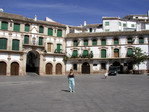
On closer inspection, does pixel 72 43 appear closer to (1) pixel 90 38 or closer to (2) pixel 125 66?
(1) pixel 90 38

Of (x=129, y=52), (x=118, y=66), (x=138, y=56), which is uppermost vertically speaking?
(x=129, y=52)

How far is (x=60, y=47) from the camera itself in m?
44.0

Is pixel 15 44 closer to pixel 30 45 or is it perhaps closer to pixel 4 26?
pixel 30 45

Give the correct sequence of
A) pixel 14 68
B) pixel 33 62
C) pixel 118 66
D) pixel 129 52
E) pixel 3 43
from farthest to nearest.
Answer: pixel 33 62, pixel 118 66, pixel 129 52, pixel 14 68, pixel 3 43

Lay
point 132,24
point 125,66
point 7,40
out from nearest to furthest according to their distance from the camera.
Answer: point 7,40 < point 125,66 < point 132,24

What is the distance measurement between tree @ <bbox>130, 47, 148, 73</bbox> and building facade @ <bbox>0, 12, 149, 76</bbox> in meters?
1.20

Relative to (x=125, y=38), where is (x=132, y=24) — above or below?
above

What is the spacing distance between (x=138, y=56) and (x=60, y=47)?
17272 millimetres

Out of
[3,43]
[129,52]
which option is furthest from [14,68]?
[129,52]

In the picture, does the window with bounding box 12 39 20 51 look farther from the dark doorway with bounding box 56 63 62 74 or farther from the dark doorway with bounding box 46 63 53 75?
the dark doorway with bounding box 56 63 62 74

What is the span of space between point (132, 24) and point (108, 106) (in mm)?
58019

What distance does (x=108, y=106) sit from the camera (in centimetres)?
862

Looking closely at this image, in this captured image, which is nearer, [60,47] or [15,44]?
[15,44]

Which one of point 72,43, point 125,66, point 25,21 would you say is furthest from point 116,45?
point 25,21
